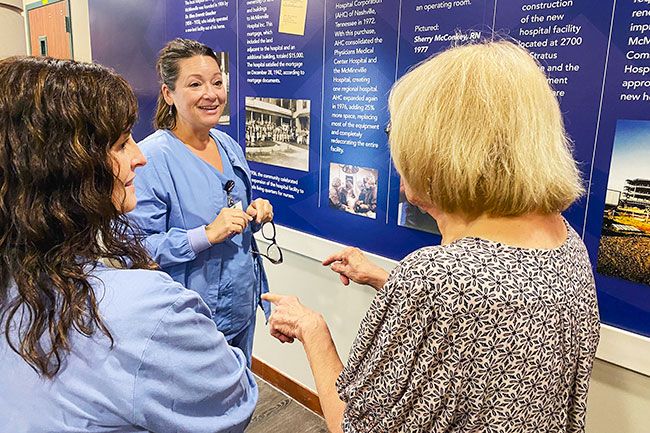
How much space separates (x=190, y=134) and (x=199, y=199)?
10.3 inches

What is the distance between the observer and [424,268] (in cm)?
76

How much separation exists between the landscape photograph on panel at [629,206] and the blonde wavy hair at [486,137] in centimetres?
65

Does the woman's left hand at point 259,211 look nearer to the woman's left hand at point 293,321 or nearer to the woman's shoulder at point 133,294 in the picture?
the woman's left hand at point 293,321

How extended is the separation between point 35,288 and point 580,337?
0.87m

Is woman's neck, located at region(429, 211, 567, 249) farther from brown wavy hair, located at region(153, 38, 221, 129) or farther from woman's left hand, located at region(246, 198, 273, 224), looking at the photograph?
brown wavy hair, located at region(153, 38, 221, 129)

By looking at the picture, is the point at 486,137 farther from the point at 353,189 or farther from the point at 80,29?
the point at 80,29

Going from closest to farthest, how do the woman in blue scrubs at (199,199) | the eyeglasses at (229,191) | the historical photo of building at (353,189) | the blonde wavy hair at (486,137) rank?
the blonde wavy hair at (486,137), the woman in blue scrubs at (199,199), the eyeglasses at (229,191), the historical photo of building at (353,189)

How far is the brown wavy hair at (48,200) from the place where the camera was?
65 centimetres

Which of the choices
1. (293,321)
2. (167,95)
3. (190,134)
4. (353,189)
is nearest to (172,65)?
(167,95)

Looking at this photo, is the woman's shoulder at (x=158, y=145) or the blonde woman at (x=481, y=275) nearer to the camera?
the blonde woman at (x=481, y=275)

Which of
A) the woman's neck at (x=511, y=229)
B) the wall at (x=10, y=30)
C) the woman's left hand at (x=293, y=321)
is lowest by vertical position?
the woman's left hand at (x=293, y=321)

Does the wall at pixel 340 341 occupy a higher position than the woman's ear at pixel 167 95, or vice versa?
the woman's ear at pixel 167 95

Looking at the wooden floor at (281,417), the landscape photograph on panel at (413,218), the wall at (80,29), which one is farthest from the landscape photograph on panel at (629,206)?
the wall at (80,29)

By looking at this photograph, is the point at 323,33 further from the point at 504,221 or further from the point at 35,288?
the point at 35,288
